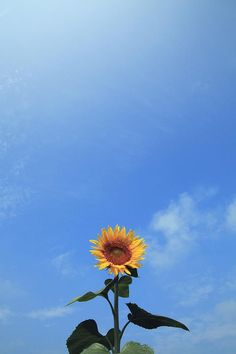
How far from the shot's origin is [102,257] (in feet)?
15.1

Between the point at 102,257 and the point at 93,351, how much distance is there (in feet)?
3.07

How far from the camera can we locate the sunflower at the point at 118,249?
178 inches


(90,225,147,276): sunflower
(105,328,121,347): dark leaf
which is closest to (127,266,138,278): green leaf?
(90,225,147,276): sunflower

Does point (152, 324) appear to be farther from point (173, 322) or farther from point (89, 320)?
point (89, 320)

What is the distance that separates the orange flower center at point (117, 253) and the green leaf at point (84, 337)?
29.8 inches

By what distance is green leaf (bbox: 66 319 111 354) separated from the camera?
4.71 m

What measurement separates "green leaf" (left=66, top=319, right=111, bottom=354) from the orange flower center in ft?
2.49

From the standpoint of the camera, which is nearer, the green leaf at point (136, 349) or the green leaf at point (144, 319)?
the green leaf at point (136, 349)

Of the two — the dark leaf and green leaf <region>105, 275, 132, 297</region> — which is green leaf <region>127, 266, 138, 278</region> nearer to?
green leaf <region>105, 275, 132, 297</region>

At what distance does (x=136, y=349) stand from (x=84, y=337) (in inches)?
31.0

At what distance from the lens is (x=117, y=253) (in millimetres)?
4645

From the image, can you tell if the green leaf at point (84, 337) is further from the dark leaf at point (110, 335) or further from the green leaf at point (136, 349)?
the green leaf at point (136, 349)

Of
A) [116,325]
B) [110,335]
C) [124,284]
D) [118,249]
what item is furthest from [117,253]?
[110,335]

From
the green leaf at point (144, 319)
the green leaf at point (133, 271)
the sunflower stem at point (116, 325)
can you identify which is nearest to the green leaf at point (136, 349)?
the sunflower stem at point (116, 325)
